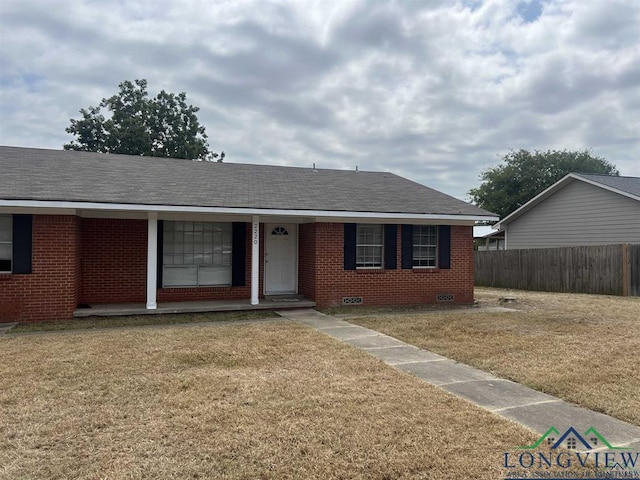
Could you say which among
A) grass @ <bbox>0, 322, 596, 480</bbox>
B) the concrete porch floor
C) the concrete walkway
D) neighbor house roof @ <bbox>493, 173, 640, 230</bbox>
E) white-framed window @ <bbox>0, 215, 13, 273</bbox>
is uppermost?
neighbor house roof @ <bbox>493, 173, 640, 230</bbox>

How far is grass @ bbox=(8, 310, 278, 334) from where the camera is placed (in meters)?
9.23

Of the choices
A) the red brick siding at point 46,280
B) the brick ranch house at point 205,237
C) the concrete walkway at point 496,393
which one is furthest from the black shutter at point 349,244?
the red brick siding at point 46,280

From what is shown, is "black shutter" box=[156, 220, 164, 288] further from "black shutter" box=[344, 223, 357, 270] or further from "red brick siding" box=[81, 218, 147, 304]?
"black shutter" box=[344, 223, 357, 270]

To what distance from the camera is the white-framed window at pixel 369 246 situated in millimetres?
12633

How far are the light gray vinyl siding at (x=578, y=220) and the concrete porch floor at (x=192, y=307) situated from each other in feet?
46.8

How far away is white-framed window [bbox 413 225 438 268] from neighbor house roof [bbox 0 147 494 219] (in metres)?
0.71

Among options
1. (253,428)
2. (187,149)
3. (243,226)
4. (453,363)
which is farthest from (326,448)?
(187,149)

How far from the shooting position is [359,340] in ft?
26.6

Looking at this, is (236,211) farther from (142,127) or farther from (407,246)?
(142,127)

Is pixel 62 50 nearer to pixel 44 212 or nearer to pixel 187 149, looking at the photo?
pixel 44 212

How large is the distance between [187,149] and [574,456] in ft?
106

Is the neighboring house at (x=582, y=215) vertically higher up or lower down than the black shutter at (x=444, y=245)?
higher up

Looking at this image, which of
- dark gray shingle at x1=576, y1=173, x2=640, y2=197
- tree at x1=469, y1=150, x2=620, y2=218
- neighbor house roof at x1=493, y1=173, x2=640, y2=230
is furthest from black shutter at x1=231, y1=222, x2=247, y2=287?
tree at x1=469, y1=150, x2=620, y2=218

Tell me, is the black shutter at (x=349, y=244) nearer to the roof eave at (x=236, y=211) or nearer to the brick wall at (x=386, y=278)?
the brick wall at (x=386, y=278)
